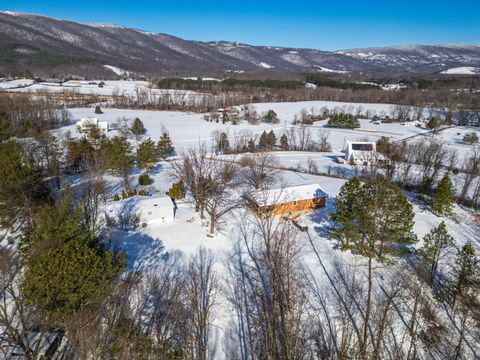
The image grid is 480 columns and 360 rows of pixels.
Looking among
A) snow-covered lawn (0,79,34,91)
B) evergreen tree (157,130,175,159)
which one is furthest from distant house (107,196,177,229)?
snow-covered lawn (0,79,34,91)

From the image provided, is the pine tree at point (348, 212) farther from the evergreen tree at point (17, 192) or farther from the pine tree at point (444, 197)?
the evergreen tree at point (17, 192)

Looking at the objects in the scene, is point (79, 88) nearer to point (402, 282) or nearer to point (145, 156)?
point (145, 156)

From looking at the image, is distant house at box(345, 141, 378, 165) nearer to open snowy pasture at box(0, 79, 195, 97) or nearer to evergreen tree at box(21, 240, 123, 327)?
evergreen tree at box(21, 240, 123, 327)

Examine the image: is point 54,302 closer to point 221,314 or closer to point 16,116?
point 221,314

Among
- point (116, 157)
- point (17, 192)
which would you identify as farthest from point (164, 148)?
point (17, 192)

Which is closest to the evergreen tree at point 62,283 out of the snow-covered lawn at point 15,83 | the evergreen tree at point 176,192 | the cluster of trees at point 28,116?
the evergreen tree at point 176,192

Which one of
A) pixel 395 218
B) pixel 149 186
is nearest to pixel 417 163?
pixel 395 218

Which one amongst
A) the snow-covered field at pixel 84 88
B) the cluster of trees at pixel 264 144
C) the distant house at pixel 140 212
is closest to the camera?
the distant house at pixel 140 212
